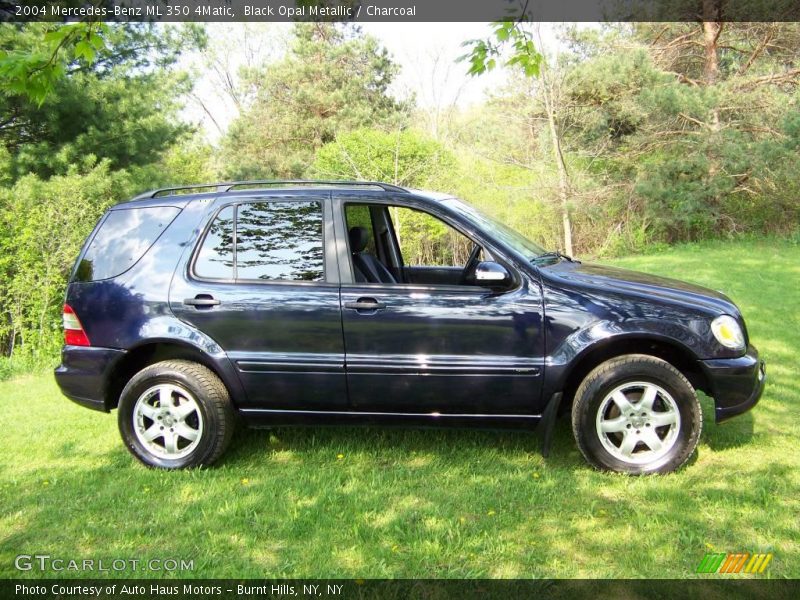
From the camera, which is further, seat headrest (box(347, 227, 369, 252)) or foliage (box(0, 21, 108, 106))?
seat headrest (box(347, 227, 369, 252))

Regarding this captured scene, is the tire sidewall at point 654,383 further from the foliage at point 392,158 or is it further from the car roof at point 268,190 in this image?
the foliage at point 392,158

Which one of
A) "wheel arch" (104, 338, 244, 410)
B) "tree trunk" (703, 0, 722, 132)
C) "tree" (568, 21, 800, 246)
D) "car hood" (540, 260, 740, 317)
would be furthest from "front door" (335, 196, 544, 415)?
"tree trunk" (703, 0, 722, 132)

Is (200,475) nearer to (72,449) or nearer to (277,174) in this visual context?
(72,449)

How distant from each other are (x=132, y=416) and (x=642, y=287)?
3.42 m

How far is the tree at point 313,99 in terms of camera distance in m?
24.5

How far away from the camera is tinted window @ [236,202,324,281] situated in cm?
418

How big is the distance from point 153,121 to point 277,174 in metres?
12.0

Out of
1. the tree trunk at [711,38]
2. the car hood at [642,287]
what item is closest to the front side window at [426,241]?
the car hood at [642,287]

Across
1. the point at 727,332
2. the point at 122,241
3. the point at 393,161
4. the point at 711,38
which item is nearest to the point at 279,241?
the point at 122,241

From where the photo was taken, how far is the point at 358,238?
4562 mm

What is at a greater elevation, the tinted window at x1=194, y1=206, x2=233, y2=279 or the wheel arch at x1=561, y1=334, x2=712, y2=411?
the tinted window at x1=194, y1=206, x2=233, y2=279

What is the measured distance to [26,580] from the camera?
3.04 m

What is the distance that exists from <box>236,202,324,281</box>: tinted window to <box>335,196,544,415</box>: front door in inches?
12.1

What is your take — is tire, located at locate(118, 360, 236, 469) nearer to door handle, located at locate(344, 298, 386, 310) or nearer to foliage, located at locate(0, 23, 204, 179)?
door handle, located at locate(344, 298, 386, 310)
